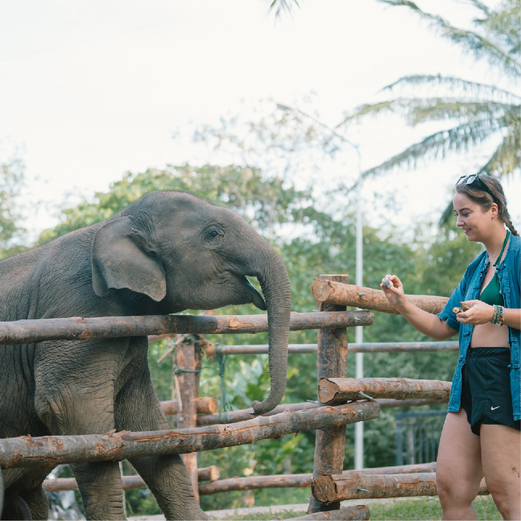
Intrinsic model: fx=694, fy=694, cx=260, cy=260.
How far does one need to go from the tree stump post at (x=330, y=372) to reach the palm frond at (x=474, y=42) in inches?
518

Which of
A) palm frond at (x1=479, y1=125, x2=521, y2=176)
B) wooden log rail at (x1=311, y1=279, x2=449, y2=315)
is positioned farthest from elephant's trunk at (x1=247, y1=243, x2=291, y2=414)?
palm frond at (x1=479, y1=125, x2=521, y2=176)

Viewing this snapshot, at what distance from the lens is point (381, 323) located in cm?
1476

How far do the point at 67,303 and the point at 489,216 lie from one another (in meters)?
1.98

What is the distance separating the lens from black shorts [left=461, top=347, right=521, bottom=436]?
9.35ft

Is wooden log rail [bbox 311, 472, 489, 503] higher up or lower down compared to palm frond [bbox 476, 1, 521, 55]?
lower down

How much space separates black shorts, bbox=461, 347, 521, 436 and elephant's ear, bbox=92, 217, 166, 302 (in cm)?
143

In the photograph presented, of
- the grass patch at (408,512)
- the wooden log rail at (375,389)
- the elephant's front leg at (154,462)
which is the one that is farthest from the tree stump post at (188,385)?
the elephant's front leg at (154,462)

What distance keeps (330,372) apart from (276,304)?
1041 mm

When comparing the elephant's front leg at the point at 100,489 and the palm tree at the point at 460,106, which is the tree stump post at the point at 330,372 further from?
the palm tree at the point at 460,106

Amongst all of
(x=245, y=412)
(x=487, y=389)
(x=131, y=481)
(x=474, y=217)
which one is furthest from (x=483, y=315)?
(x=131, y=481)

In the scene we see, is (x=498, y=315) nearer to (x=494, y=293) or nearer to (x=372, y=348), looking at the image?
(x=494, y=293)

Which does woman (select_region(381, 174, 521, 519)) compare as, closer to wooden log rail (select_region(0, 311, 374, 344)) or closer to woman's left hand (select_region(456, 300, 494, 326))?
woman's left hand (select_region(456, 300, 494, 326))

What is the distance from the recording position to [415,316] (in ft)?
10.9

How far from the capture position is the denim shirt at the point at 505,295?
2.86 meters
